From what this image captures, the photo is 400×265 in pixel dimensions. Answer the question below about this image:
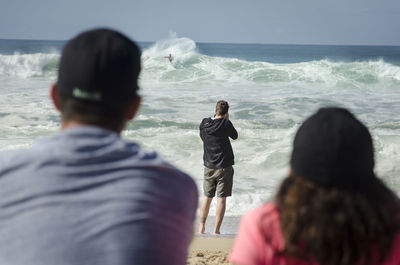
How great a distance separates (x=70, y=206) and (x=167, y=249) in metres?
0.27

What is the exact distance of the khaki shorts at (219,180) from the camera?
21.1 ft

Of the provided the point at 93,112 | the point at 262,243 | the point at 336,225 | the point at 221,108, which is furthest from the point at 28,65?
the point at 336,225

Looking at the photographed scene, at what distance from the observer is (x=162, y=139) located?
13320 millimetres

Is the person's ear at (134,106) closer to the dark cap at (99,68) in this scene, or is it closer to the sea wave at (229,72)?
the dark cap at (99,68)

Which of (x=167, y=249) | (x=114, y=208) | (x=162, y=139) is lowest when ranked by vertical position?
(x=162, y=139)

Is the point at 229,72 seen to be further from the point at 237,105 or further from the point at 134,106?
the point at 134,106

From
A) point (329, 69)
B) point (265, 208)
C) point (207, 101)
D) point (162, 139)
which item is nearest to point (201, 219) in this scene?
point (265, 208)

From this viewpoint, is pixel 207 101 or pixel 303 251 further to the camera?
pixel 207 101

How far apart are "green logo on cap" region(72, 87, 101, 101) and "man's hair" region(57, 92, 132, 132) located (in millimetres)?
15

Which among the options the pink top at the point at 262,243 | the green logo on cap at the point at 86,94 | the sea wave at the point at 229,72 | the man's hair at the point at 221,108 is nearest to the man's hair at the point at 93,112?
the green logo on cap at the point at 86,94

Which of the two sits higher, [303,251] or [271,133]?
[303,251]

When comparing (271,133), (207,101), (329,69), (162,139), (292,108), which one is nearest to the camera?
(162,139)

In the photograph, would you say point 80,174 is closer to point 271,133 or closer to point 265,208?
point 265,208

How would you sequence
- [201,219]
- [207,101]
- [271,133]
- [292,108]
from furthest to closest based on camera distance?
[207,101]
[292,108]
[271,133]
[201,219]
